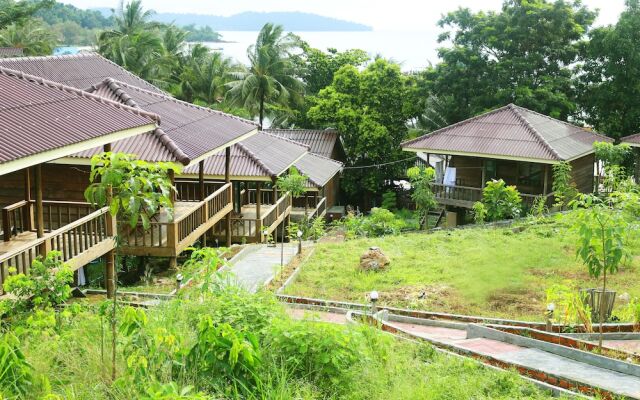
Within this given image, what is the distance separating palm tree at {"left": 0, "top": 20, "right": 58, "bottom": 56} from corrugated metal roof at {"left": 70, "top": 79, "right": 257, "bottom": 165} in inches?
997

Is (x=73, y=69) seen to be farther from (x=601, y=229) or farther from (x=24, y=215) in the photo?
(x=601, y=229)

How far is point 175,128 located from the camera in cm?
1709

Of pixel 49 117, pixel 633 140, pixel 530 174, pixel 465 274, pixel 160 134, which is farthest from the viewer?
pixel 633 140

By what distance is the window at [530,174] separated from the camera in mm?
28297

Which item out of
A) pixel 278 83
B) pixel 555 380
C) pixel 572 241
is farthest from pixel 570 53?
pixel 555 380

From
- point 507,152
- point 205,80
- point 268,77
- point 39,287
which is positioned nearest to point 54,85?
point 39,287

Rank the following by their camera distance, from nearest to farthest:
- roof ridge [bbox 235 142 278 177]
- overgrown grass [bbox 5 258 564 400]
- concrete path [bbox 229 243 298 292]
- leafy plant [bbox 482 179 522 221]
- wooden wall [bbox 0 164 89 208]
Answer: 1. overgrown grass [bbox 5 258 564 400]
2. concrete path [bbox 229 243 298 292]
3. wooden wall [bbox 0 164 89 208]
4. roof ridge [bbox 235 142 278 177]
5. leafy plant [bbox 482 179 522 221]

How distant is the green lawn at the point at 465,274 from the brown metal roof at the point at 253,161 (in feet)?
10.2

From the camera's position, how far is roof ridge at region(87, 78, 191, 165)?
50.1ft

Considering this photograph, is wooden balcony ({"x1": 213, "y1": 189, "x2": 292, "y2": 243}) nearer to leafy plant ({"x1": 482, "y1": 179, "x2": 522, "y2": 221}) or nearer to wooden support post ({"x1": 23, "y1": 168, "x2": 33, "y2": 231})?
leafy plant ({"x1": 482, "y1": 179, "x2": 522, "y2": 221})

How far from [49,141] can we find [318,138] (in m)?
26.9

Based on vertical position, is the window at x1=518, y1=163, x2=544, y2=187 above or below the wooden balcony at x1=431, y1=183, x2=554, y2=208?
above

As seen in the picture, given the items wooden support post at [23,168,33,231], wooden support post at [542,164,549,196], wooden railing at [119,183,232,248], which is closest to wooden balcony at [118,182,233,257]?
wooden railing at [119,183,232,248]

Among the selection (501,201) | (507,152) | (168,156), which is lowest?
(501,201)
